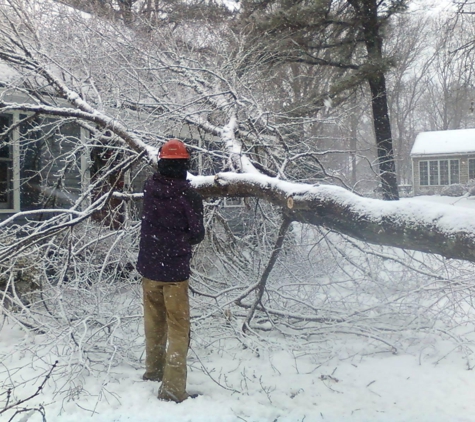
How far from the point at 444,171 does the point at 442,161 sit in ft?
2.01

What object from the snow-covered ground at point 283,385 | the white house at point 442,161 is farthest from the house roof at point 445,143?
the snow-covered ground at point 283,385

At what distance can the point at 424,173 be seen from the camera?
30203 mm

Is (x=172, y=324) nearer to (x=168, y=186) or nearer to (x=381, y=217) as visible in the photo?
(x=168, y=186)

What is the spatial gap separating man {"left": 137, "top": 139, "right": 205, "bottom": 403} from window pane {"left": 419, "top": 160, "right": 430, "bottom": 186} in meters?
29.0

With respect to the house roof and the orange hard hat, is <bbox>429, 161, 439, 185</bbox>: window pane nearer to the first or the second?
the house roof

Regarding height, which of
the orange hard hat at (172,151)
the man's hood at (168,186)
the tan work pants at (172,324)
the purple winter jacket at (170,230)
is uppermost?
the orange hard hat at (172,151)

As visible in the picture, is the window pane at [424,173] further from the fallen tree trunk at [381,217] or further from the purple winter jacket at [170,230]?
the purple winter jacket at [170,230]

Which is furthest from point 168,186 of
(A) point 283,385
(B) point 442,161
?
(B) point 442,161

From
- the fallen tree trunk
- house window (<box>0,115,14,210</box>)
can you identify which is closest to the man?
the fallen tree trunk

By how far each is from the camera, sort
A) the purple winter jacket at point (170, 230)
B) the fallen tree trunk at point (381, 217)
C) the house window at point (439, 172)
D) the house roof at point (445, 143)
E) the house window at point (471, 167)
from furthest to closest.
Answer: the house window at point (439, 172) < the house roof at point (445, 143) < the house window at point (471, 167) < the purple winter jacket at point (170, 230) < the fallen tree trunk at point (381, 217)

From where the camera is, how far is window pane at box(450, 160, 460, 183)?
2928cm

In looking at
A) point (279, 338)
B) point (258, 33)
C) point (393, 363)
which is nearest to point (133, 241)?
point (279, 338)

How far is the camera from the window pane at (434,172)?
2986 cm

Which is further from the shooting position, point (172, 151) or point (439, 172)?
point (439, 172)
